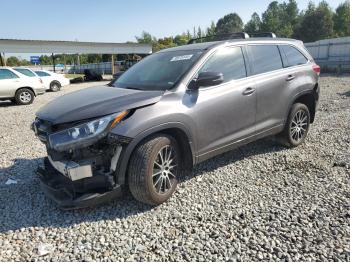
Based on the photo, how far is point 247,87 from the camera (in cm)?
435

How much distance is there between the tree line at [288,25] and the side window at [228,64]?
25.9 m

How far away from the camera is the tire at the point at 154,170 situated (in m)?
3.33

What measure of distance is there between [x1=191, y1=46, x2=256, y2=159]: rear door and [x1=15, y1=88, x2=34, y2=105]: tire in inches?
453

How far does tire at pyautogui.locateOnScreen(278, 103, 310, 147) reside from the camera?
521 centimetres

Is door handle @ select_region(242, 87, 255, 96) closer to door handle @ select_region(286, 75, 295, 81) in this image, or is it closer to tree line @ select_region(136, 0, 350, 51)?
door handle @ select_region(286, 75, 295, 81)

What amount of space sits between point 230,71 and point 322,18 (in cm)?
5878

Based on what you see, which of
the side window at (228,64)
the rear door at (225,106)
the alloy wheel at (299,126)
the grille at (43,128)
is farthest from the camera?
the alloy wheel at (299,126)

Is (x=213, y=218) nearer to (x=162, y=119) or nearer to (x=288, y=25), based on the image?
(x=162, y=119)

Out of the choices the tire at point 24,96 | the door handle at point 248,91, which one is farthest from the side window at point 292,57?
the tire at point 24,96

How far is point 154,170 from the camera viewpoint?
3.56 metres

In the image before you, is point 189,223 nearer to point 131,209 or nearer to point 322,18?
point 131,209

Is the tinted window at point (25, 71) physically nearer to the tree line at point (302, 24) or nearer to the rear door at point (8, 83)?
the rear door at point (8, 83)

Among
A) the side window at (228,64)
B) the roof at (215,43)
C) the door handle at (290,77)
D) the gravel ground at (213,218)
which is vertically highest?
the roof at (215,43)

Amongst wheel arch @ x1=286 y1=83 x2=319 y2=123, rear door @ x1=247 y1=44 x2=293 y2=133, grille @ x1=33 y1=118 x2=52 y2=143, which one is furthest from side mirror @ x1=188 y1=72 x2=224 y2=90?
wheel arch @ x1=286 y1=83 x2=319 y2=123
